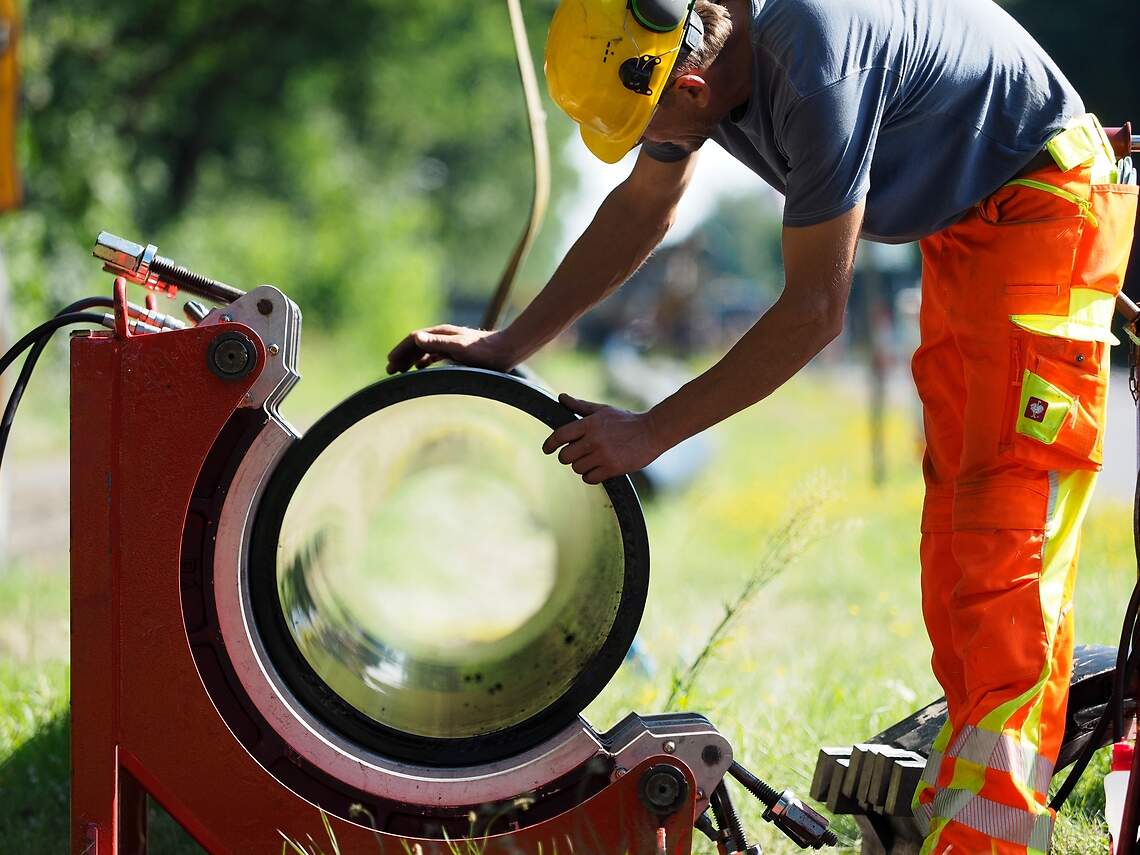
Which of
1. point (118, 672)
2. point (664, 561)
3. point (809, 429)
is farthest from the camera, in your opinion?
point (809, 429)

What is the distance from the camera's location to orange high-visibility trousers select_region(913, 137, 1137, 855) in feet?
7.30

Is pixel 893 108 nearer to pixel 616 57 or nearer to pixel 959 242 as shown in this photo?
pixel 959 242

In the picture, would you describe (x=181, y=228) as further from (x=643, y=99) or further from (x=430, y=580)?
(x=643, y=99)

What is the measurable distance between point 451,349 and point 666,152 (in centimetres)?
64

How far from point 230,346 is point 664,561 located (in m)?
5.22

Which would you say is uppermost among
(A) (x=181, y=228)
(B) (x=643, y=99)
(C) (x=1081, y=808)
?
(A) (x=181, y=228)

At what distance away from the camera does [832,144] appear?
216 cm

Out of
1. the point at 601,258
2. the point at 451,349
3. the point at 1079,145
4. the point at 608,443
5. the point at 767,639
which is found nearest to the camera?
the point at 608,443

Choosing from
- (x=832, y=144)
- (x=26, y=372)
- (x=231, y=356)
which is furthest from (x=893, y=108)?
(x=26, y=372)

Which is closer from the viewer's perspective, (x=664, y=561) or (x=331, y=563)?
(x=331, y=563)

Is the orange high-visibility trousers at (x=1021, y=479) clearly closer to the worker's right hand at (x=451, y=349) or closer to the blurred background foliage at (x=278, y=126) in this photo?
the worker's right hand at (x=451, y=349)

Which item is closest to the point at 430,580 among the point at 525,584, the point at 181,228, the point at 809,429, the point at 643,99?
the point at 525,584

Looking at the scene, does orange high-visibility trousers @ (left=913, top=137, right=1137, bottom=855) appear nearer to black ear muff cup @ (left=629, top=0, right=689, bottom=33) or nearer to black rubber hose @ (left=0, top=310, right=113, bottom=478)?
black ear muff cup @ (left=629, top=0, right=689, bottom=33)

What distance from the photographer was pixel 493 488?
9961 millimetres
